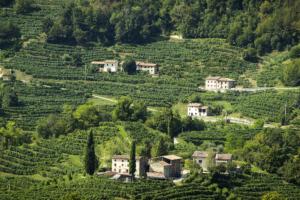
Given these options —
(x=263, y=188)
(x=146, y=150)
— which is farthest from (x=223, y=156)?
(x=146, y=150)

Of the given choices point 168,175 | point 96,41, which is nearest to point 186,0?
point 96,41

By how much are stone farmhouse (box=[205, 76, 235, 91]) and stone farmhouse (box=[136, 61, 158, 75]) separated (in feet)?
18.6

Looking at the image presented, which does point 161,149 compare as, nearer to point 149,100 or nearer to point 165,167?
point 165,167

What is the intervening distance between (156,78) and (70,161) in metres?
26.1

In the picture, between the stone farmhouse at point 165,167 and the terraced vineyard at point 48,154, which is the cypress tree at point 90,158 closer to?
the terraced vineyard at point 48,154

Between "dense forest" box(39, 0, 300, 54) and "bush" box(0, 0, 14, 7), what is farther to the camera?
"bush" box(0, 0, 14, 7)

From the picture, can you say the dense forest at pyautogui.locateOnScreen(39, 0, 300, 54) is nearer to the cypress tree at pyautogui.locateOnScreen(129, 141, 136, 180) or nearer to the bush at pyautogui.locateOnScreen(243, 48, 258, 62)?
the bush at pyautogui.locateOnScreen(243, 48, 258, 62)

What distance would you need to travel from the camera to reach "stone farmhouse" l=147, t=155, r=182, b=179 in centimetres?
10338

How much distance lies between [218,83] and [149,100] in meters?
7.92

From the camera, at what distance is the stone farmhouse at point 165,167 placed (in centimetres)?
10338

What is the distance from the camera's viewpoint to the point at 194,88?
128875 mm

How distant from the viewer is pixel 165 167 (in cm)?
10344

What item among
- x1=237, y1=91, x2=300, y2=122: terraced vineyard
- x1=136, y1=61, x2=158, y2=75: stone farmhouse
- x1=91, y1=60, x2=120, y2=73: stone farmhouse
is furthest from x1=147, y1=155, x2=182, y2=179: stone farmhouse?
x1=91, y1=60, x2=120, y2=73: stone farmhouse

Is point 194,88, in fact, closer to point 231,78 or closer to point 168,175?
point 231,78
